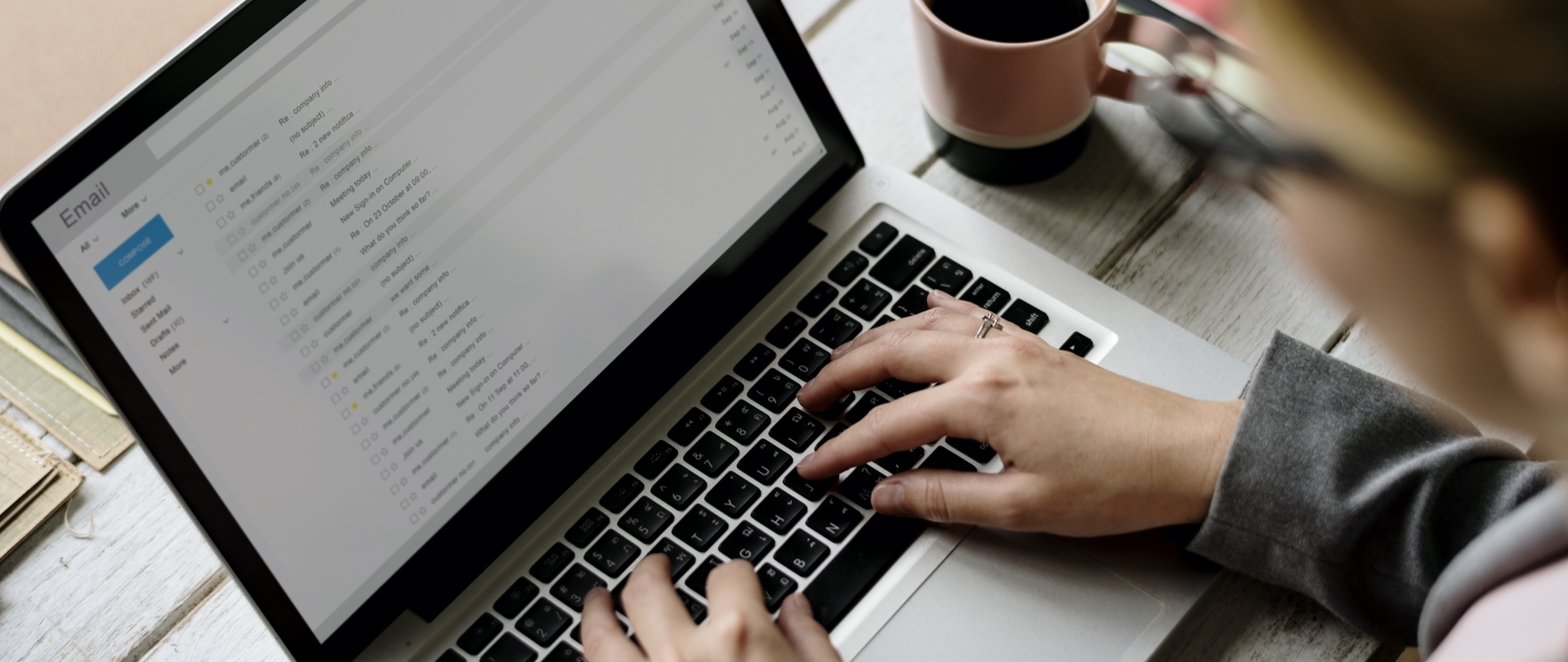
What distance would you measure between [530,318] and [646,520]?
0.42ft

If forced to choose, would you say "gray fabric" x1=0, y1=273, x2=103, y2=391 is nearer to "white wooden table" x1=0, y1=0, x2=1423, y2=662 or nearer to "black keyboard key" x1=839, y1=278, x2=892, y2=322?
"white wooden table" x1=0, y1=0, x2=1423, y2=662

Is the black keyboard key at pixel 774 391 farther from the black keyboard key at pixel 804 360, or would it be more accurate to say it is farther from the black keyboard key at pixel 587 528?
the black keyboard key at pixel 587 528

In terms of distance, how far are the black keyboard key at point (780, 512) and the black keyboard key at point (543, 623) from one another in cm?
11

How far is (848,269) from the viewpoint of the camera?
694 millimetres

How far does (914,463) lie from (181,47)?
0.41m

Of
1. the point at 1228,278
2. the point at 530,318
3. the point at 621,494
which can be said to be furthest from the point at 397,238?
the point at 1228,278

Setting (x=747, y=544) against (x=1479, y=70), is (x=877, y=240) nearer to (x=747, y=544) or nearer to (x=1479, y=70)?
(x=747, y=544)

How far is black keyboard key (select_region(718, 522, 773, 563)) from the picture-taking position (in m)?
0.59

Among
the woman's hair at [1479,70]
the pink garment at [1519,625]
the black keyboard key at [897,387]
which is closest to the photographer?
the woman's hair at [1479,70]

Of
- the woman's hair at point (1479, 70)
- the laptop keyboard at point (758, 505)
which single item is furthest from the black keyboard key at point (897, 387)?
the woman's hair at point (1479, 70)

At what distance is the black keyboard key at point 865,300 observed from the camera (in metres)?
0.68

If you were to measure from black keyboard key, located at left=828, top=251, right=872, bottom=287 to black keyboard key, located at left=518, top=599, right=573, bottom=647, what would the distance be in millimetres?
259

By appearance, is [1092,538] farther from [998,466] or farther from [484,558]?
[484,558]

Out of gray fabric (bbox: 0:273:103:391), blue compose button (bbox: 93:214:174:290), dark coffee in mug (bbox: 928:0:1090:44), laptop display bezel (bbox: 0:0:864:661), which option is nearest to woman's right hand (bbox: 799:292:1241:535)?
laptop display bezel (bbox: 0:0:864:661)
